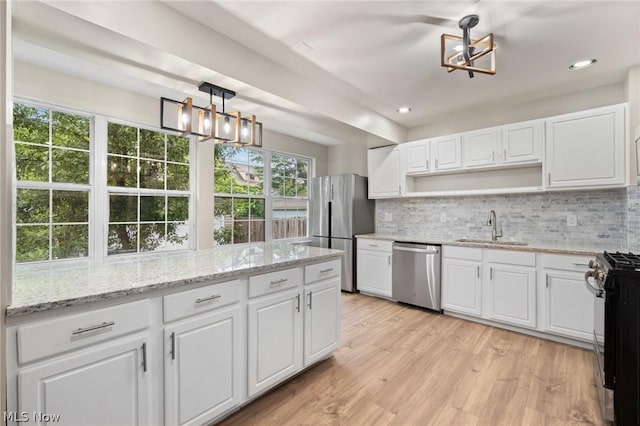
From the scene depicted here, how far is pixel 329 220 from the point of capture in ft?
15.8

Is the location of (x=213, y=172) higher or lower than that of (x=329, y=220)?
higher

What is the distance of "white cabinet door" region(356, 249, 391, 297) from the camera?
4.09 meters

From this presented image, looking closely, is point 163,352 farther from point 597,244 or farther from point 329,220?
point 597,244

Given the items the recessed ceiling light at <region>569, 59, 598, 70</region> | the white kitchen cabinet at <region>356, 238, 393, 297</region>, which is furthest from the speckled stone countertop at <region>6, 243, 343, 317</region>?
the recessed ceiling light at <region>569, 59, 598, 70</region>

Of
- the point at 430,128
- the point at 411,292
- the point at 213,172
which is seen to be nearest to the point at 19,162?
the point at 213,172

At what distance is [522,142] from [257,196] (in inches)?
138

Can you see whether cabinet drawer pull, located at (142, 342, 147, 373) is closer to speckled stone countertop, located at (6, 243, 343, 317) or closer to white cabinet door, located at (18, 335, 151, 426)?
white cabinet door, located at (18, 335, 151, 426)

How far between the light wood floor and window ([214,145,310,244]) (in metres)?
2.18

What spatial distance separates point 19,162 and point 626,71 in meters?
5.56

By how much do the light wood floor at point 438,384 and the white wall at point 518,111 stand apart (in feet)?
8.20

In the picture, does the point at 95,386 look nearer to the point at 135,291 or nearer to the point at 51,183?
the point at 135,291

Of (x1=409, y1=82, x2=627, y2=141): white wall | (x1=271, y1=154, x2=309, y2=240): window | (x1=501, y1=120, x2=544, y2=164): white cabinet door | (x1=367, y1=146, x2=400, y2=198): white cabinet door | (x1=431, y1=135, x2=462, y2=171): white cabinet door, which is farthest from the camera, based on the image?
(x1=271, y1=154, x2=309, y2=240): window

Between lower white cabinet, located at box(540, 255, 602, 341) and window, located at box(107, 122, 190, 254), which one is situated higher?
window, located at box(107, 122, 190, 254)

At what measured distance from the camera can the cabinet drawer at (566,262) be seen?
2.66 metres
